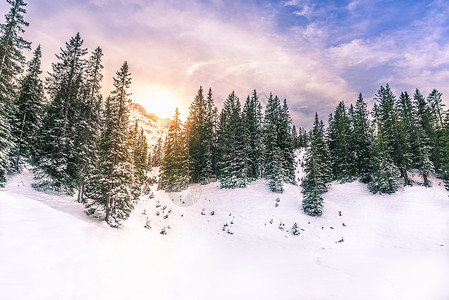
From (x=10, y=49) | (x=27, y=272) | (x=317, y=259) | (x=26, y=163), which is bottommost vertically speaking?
(x=317, y=259)

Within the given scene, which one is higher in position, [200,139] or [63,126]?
[200,139]

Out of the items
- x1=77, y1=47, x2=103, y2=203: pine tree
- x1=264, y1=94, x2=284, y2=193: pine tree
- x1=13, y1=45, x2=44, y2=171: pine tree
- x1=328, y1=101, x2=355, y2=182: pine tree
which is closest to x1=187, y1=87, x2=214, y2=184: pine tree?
x1=264, y1=94, x2=284, y2=193: pine tree

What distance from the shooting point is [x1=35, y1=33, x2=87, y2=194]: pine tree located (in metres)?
20.7

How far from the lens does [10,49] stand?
17859mm

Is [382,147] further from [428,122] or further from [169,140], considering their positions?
[169,140]

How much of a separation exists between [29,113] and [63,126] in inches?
384

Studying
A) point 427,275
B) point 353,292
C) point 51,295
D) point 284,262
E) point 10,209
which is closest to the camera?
point 51,295

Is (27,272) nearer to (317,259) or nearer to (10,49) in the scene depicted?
(317,259)

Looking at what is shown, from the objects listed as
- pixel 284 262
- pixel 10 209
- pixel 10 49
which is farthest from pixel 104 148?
pixel 284 262

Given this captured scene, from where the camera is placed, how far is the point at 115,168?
18.0 meters

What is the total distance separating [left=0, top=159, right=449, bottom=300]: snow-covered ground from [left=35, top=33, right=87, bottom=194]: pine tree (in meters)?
2.31

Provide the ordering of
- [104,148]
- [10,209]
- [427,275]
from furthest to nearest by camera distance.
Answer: [104,148] < [427,275] < [10,209]

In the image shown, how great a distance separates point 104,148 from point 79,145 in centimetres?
649

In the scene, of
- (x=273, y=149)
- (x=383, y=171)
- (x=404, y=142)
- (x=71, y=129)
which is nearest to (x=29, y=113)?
(x=71, y=129)
